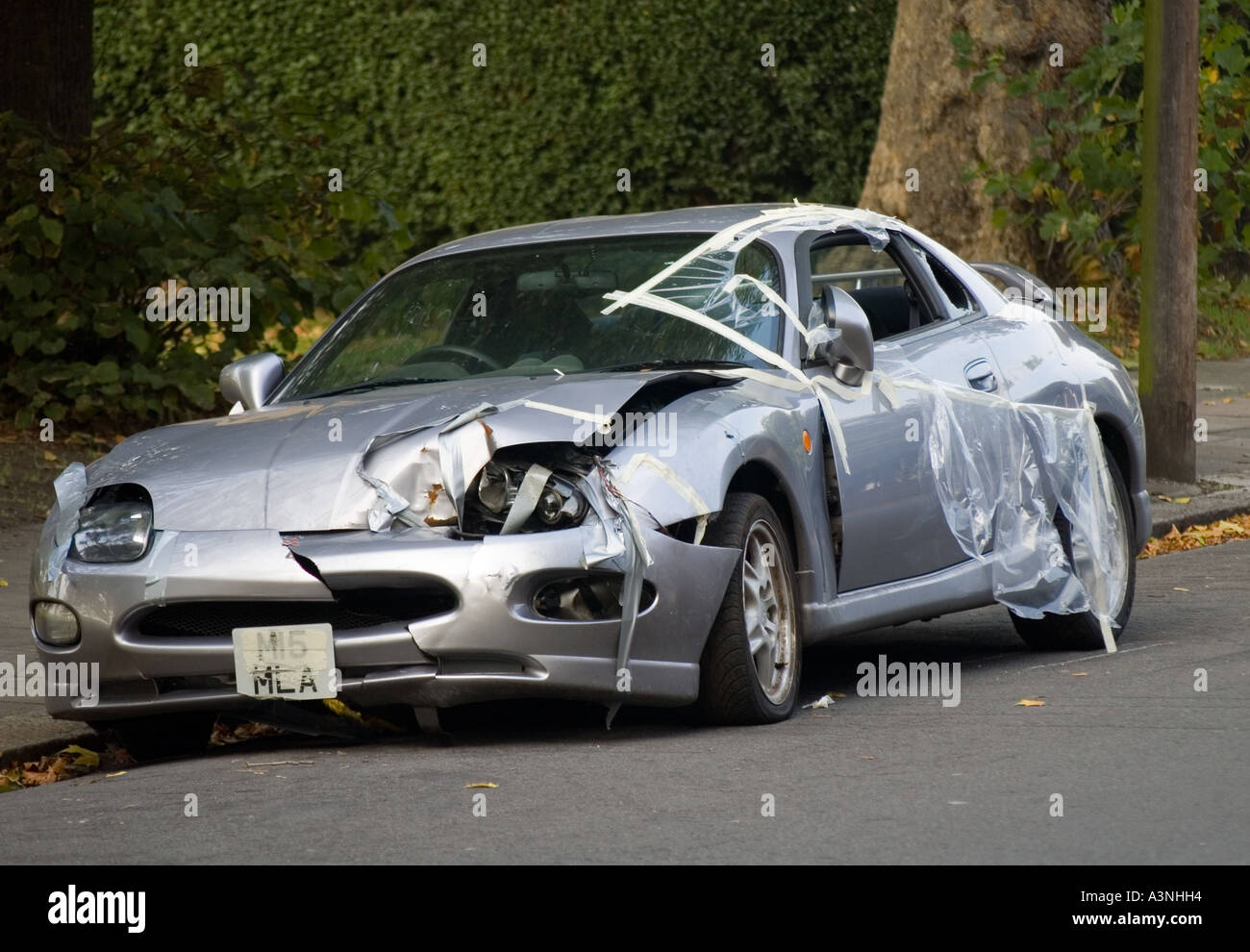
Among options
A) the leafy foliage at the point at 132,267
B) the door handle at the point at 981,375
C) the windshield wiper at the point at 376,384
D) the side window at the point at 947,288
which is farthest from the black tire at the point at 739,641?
the leafy foliage at the point at 132,267

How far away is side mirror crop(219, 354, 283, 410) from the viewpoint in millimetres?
7578

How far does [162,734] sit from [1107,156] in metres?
12.1

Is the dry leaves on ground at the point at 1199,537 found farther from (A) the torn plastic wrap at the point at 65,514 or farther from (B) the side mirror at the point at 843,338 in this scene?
(A) the torn plastic wrap at the point at 65,514

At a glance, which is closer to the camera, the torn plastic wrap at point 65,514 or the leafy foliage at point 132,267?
the torn plastic wrap at point 65,514

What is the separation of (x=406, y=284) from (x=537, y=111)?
13516mm

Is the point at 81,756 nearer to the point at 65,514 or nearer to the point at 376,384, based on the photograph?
the point at 65,514

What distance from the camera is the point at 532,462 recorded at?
251 inches

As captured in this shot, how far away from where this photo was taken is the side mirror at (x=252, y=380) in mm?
7578

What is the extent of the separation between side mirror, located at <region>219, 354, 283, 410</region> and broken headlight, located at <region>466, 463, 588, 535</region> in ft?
4.80

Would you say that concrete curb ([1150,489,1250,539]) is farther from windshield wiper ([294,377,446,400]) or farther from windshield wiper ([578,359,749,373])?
windshield wiper ([294,377,446,400])

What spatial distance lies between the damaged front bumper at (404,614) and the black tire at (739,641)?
86 mm

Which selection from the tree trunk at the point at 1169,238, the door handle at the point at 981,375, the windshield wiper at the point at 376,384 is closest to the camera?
the windshield wiper at the point at 376,384

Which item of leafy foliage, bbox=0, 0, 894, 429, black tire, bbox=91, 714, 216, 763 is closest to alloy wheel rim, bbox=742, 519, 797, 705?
black tire, bbox=91, 714, 216, 763

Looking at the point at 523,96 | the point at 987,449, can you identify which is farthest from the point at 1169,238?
the point at 523,96
